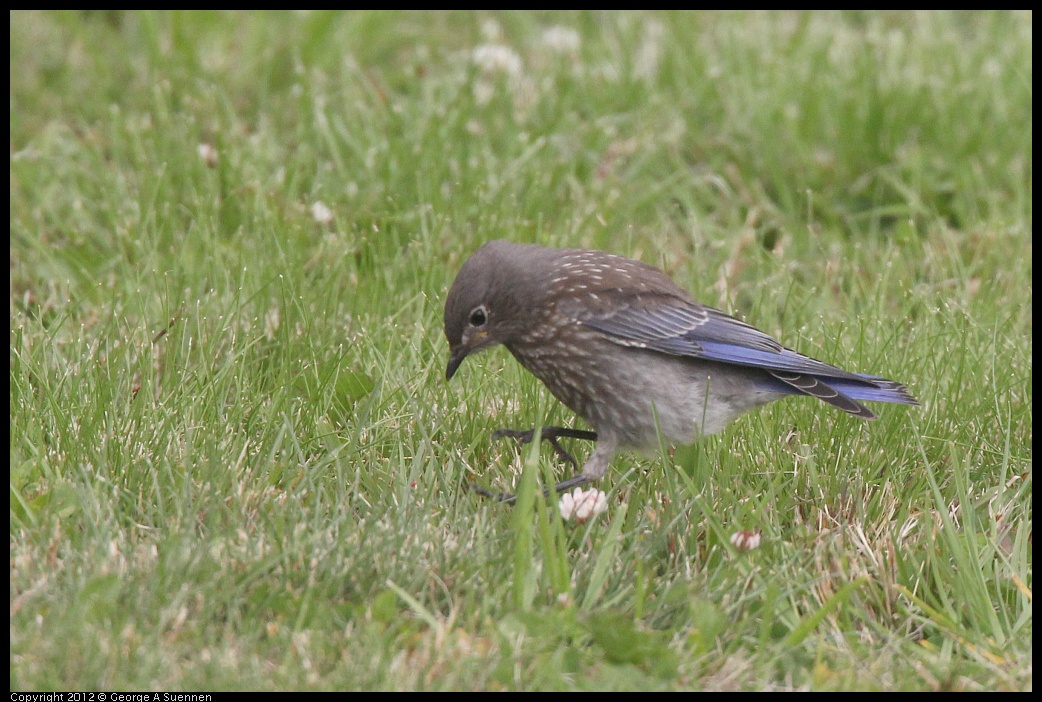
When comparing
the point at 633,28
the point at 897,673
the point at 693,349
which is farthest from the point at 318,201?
the point at 897,673

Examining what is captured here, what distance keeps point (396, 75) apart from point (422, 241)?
7.10 ft

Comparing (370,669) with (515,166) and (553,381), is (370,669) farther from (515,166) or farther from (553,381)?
(515,166)

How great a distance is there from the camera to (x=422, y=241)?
234 inches

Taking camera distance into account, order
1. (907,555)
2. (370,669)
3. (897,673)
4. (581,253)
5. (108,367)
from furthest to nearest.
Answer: (581,253), (108,367), (907,555), (897,673), (370,669)

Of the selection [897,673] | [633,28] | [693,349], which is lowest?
[897,673]

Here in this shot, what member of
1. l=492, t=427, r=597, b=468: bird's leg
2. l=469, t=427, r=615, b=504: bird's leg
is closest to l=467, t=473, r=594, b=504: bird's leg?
l=469, t=427, r=615, b=504: bird's leg

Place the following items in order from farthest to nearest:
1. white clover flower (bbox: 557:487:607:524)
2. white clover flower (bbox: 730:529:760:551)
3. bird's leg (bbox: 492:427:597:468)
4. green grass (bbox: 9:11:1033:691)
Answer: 1. bird's leg (bbox: 492:427:597:468)
2. white clover flower (bbox: 557:487:607:524)
3. white clover flower (bbox: 730:529:760:551)
4. green grass (bbox: 9:11:1033:691)

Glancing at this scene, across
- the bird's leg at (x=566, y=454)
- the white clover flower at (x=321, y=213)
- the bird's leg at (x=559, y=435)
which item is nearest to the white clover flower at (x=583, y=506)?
the bird's leg at (x=566, y=454)

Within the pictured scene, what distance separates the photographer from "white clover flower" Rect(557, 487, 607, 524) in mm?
4059

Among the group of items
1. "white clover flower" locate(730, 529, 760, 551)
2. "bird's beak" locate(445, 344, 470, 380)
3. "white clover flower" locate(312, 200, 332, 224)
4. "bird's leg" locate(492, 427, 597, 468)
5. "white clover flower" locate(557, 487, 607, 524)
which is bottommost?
"bird's leg" locate(492, 427, 597, 468)

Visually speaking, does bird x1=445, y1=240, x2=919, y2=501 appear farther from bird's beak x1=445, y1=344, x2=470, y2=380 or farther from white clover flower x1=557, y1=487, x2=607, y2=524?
white clover flower x1=557, y1=487, x2=607, y2=524

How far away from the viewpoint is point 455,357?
15.6 feet

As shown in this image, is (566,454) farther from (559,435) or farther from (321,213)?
(321,213)

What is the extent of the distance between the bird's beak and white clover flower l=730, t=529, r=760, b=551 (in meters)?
1.27
